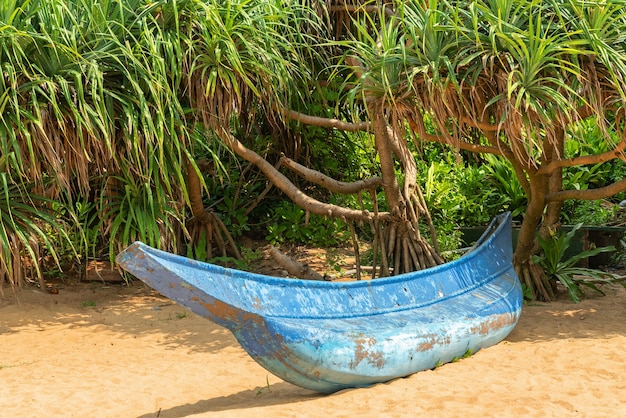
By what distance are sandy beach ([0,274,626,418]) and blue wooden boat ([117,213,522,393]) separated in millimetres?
116

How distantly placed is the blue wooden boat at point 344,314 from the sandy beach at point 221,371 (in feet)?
0.38

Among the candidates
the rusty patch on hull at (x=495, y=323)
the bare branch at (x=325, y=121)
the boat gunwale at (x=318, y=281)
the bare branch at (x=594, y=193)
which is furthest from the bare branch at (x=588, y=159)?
the bare branch at (x=325, y=121)

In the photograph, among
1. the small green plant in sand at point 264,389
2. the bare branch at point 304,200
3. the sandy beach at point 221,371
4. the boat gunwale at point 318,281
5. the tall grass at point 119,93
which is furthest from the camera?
the bare branch at point 304,200

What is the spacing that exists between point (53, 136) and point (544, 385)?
3.53 meters

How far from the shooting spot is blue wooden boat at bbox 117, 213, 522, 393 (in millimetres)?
3602

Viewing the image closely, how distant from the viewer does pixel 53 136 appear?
18.1 ft

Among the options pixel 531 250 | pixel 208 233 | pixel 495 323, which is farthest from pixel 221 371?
pixel 531 250

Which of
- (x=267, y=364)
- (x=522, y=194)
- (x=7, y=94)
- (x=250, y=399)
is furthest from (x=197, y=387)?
(x=522, y=194)

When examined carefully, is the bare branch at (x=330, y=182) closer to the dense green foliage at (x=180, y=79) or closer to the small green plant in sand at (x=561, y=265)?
the dense green foliage at (x=180, y=79)

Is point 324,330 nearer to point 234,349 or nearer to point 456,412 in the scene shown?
point 456,412

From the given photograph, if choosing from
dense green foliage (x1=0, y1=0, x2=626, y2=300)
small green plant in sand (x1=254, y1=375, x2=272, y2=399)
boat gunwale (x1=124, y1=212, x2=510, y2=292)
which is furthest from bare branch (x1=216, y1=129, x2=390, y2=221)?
small green plant in sand (x1=254, y1=375, x2=272, y2=399)

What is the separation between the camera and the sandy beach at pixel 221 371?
3.86 m

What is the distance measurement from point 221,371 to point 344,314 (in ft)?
3.24

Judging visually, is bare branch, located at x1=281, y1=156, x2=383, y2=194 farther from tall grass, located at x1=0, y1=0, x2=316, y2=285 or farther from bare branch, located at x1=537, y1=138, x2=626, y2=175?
bare branch, located at x1=537, y1=138, x2=626, y2=175
